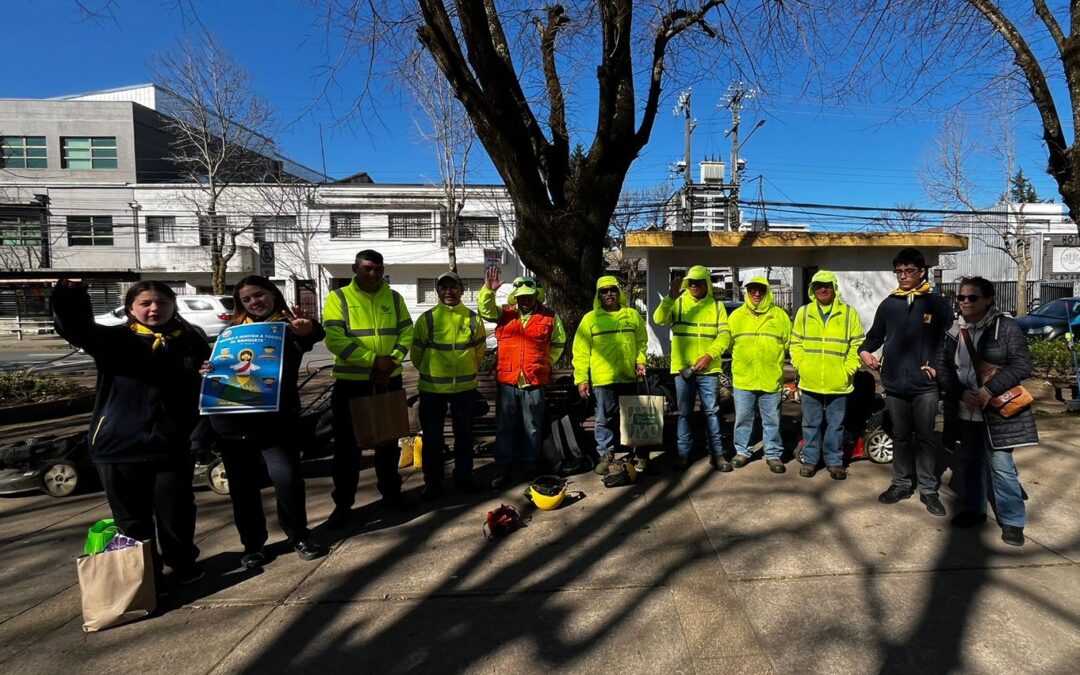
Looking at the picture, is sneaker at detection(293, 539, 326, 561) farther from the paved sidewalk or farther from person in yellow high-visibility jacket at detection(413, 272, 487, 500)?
person in yellow high-visibility jacket at detection(413, 272, 487, 500)

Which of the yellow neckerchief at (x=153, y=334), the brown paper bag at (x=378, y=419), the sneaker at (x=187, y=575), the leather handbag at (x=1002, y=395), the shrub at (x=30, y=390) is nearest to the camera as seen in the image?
the yellow neckerchief at (x=153, y=334)

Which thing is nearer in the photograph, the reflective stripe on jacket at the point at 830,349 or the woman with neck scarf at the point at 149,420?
the woman with neck scarf at the point at 149,420

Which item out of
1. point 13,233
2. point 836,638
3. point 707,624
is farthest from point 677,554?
point 13,233

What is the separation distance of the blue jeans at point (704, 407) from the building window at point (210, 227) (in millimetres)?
27275

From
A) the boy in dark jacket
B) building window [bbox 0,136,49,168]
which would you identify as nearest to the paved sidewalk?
the boy in dark jacket

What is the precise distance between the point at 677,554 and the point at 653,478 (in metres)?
1.44

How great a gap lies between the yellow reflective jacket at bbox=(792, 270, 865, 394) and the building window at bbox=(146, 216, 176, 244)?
33.2 m

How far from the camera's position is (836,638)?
8.21 ft

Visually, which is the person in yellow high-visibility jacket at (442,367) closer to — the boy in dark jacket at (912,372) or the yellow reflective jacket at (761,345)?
the yellow reflective jacket at (761,345)

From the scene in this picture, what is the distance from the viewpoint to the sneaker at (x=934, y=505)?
382 cm

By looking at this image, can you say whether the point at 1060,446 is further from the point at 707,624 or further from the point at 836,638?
the point at 707,624

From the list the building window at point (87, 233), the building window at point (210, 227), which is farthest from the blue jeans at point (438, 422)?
the building window at point (87, 233)

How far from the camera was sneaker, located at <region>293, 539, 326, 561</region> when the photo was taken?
342 cm

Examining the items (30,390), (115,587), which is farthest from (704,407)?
(30,390)
